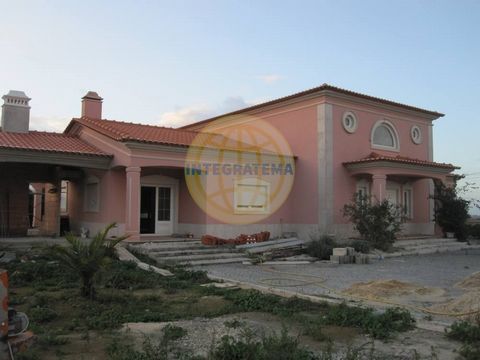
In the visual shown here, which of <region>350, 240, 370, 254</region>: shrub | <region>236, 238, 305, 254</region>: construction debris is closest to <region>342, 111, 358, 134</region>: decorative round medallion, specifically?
<region>350, 240, 370, 254</region>: shrub

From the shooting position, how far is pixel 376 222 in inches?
717

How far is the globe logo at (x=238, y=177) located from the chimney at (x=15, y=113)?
21.6ft

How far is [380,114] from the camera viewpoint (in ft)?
74.0

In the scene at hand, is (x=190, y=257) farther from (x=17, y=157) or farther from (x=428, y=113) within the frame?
(x=428, y=113)

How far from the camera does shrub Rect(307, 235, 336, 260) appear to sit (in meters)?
16.6

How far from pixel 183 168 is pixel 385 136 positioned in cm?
1074

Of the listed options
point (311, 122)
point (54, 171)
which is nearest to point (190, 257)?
point (54, 171)

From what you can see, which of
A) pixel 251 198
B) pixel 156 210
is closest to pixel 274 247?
pixel 251 198

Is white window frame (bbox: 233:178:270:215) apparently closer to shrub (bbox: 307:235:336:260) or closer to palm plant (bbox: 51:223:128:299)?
shrub (bbox: 307:235:336:260)

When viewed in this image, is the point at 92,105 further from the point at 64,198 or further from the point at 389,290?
the point at 389,290

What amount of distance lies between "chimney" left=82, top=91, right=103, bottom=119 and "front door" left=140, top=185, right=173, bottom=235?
6.20 meters

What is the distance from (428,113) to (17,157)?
766 inches

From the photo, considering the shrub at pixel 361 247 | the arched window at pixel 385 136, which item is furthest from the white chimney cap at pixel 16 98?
the arched window at pixel 385 136

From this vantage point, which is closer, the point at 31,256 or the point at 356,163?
the point at 31,256
